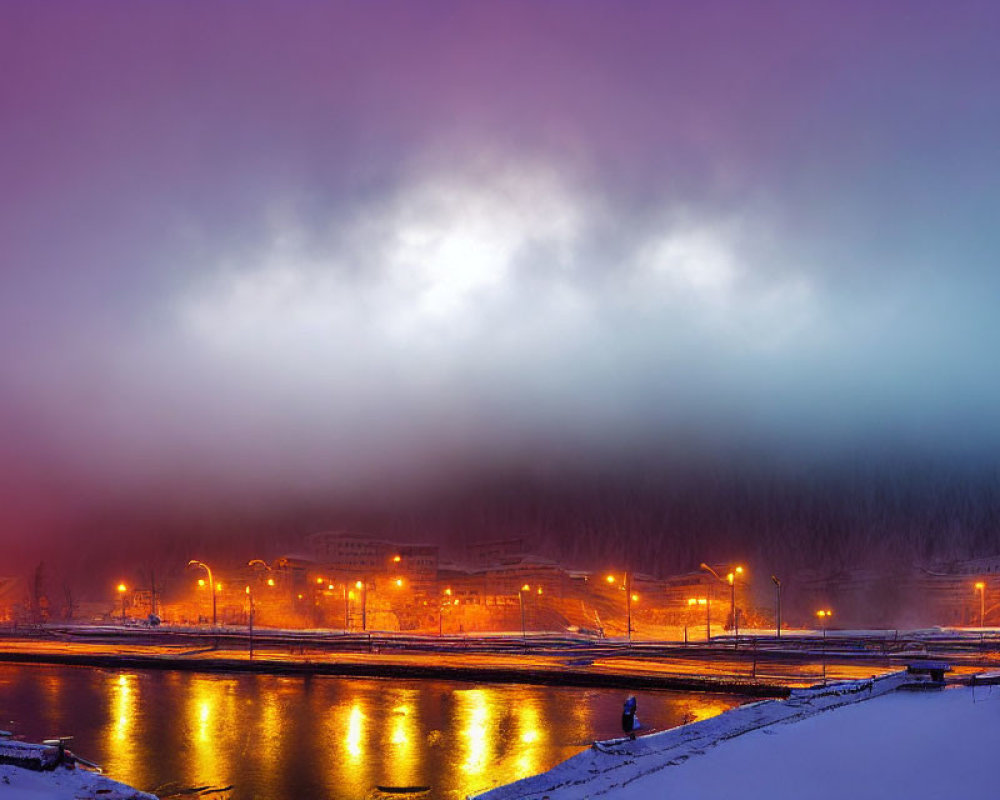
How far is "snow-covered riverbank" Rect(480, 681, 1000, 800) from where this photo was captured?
12969 millimetres

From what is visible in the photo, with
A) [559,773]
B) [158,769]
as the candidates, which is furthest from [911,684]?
[158,769]

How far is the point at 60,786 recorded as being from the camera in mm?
19375

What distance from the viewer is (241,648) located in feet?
207

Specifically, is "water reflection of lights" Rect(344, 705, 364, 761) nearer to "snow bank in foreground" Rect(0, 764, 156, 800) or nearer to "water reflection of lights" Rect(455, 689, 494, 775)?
"water reflection of lights" Rect(455, 689, 494, 775)

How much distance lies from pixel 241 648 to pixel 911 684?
171ft

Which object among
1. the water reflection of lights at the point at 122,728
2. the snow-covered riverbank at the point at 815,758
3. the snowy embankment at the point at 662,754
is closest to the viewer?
the snow-covered riverbank at the point at 815,758

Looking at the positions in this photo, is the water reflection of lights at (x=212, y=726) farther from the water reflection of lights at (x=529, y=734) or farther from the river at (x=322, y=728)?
the water reflection of lights at (x=529, y=734)

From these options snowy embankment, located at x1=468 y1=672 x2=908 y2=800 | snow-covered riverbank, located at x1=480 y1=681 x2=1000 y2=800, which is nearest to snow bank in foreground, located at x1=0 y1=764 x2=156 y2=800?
snowy embankment, located at x1=468 y1=672 x2=908 y2=800

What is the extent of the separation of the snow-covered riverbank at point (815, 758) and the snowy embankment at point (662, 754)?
0.11 feet

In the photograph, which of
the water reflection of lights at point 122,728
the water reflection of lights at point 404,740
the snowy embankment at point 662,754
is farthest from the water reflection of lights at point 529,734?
the water reflection of lights at point 122,728

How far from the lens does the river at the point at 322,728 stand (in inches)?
917

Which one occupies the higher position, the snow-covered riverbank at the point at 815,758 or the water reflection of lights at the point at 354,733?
the snow-covered riverbank at the point at 815,758

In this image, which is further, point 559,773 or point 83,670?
point 83,670

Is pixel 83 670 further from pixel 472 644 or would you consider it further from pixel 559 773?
pixel 559 773
